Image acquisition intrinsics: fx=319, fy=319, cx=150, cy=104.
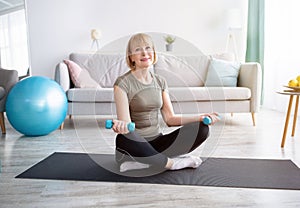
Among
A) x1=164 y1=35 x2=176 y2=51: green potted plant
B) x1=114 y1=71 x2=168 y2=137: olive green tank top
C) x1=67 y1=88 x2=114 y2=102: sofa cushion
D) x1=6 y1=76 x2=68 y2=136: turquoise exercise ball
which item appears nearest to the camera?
x1=114 y1=71 x2=168 y2=137: olive green tank top

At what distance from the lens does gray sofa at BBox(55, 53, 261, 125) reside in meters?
2.84

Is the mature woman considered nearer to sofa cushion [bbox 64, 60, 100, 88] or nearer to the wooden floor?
the wooden floor

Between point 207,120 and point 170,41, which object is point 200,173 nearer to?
point 207,120

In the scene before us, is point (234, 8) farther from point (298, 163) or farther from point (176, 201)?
point (176, 201)

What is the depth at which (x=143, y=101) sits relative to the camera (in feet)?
5.85

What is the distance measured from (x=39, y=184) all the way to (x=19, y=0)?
11.0 feet

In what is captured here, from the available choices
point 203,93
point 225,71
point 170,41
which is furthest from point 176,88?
point 225,71

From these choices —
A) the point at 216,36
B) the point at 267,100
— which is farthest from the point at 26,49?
the point at 267,100

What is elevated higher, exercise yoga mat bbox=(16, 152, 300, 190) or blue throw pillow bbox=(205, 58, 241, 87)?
blue throw pillow bbox=(205, 58, 241, 87)

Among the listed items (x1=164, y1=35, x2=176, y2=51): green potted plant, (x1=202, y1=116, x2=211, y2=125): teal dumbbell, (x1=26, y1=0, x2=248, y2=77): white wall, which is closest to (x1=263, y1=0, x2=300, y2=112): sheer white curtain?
→ (x1=26, y1=0, x2=248, y2=77): white wall

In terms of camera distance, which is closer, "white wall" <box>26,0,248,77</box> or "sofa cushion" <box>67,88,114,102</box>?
"sofa cushion" <box>67,88,114,102</box>

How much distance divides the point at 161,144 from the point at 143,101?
0.86 feet

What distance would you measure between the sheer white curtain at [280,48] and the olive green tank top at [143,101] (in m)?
2.38

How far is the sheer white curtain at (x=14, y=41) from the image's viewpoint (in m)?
4.26
